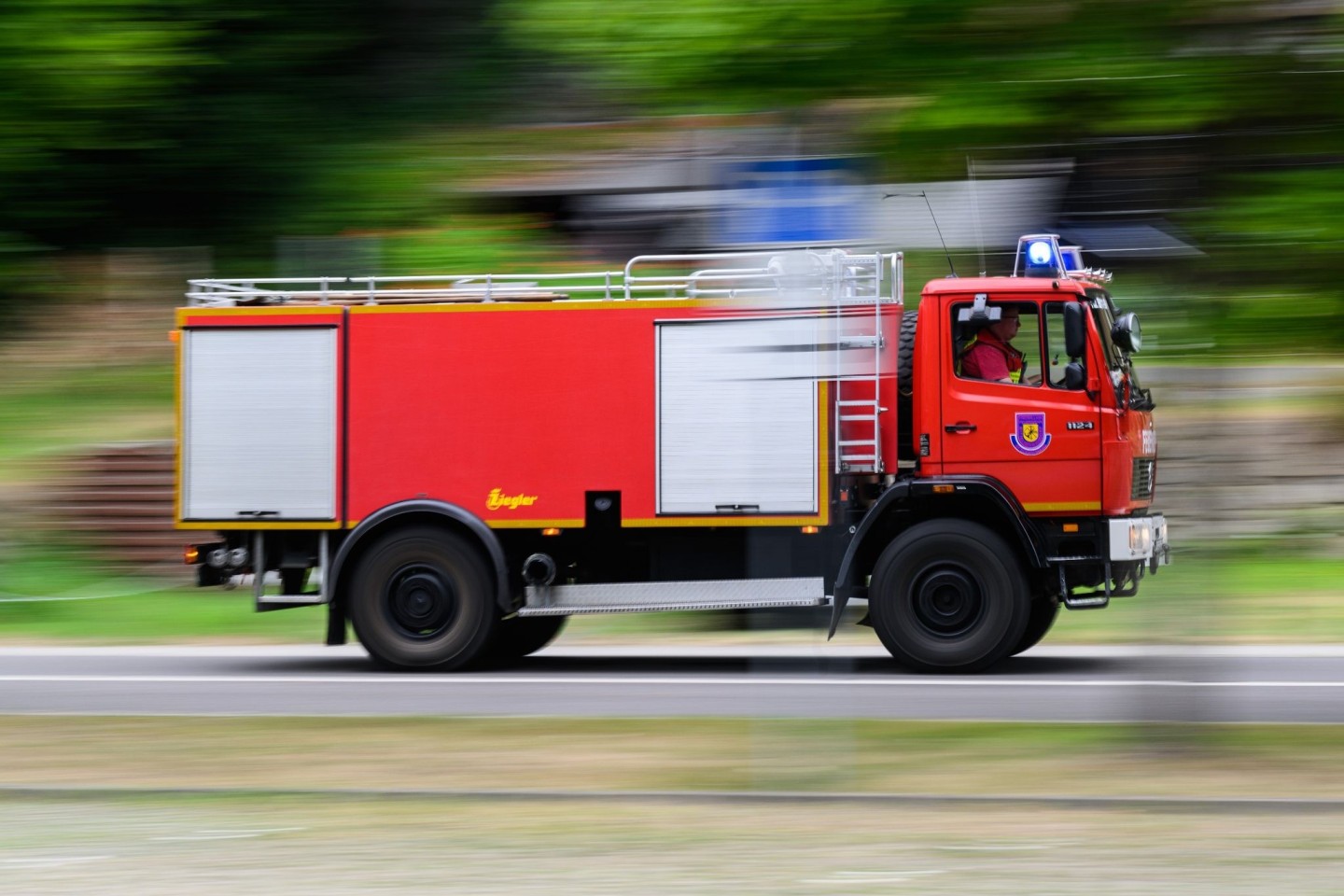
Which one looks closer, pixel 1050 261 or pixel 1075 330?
pixel 1075 330

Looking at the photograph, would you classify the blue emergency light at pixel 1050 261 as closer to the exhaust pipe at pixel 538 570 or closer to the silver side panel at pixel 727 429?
the silver side panel at pixel 727 429

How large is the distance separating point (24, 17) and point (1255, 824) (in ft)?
17.2

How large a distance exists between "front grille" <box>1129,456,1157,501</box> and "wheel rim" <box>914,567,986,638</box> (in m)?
1.19

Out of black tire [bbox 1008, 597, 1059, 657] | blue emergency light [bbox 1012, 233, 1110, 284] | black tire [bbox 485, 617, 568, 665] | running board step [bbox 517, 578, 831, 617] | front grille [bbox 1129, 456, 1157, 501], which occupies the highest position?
blue emergency light [bbox 1012, 233, 1110, 284]

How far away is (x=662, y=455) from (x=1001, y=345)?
2.26m

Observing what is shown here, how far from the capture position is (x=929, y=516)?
12242 millimetres

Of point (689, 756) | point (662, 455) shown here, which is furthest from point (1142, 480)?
point (689, 756)

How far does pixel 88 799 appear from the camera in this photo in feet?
24.8

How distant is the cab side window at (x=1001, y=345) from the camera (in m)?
12.2

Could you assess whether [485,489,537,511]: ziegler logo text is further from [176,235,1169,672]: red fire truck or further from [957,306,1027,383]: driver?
[957,306,1027,383]: driver

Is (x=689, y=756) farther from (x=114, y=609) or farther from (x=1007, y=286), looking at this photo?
(x=114, y=609)

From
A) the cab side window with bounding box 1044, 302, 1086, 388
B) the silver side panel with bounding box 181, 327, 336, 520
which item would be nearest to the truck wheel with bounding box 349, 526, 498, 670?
the silver side panel with bounding box 181, 327, 336, 520

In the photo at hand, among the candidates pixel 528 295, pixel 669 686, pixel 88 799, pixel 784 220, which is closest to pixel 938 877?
pixel 784 220

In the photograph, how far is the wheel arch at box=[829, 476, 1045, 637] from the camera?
39.3 feet
